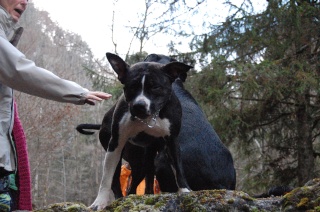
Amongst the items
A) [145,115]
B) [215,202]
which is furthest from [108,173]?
[215,202]

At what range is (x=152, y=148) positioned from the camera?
374cm

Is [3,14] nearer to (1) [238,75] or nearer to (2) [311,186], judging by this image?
(2) [311,186]

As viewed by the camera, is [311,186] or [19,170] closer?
[311,186]

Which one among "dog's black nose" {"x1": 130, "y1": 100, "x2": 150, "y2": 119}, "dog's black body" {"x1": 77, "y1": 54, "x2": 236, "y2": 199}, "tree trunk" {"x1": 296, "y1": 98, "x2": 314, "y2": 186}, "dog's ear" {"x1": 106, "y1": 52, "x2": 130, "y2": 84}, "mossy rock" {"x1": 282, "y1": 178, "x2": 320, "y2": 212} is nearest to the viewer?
"mossy rock" {"x1": 282, "y1": 178, "x2": 320, "y2": 212}

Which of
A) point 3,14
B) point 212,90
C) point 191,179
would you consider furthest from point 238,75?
point 3,14

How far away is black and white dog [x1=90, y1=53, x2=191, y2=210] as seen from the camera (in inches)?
132

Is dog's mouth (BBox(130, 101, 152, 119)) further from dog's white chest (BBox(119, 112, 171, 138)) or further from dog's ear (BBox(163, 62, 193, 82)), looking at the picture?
dog's ear (BBox(163, 62, 193, 82))

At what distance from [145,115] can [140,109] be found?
7 cm

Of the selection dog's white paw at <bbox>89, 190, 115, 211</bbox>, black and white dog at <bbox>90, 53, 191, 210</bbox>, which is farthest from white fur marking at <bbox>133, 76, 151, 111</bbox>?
dog's white paw at <bbox>89, 190, 115, 211</bbox>

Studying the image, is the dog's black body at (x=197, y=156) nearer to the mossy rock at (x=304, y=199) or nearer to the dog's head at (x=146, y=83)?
the dog's head at (x=146, y=83)

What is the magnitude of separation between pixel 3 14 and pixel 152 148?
1437 millimetres

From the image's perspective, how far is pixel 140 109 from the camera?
321 centimetres

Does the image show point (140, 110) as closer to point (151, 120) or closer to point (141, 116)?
point (141, 116)

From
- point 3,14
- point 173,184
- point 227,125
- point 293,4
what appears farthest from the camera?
point 227,125
